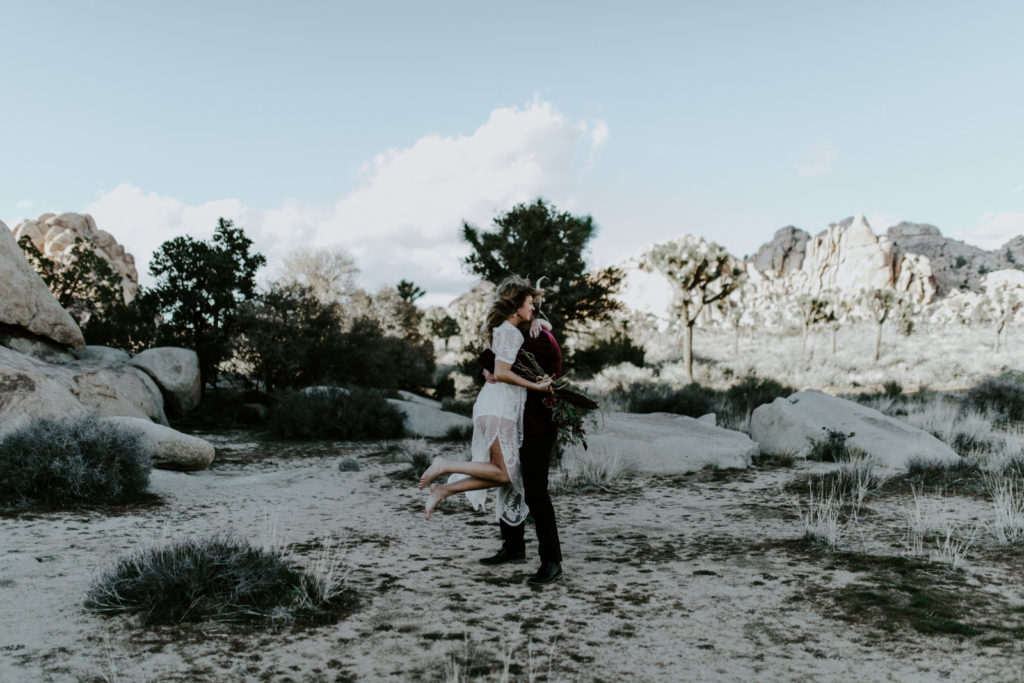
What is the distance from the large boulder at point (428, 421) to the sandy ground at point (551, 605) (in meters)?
6.99

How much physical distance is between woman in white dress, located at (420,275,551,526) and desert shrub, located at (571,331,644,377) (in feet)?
73.6

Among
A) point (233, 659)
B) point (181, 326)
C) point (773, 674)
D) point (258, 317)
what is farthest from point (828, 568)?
point (181, 326)

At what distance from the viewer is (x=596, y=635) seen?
11.8ft

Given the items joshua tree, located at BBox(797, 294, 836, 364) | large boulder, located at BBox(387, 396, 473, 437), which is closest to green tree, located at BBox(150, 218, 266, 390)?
large boulder, located at BBox(387, 396, 473, 437)

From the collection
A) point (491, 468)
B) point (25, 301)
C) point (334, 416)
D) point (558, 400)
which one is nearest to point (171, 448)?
point (334, 416)

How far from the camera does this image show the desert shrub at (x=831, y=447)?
9386mm

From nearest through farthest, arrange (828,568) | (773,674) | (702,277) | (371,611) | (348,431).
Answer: (773,674) < (371,611) < (828,568) < (348,431) < (702,277)

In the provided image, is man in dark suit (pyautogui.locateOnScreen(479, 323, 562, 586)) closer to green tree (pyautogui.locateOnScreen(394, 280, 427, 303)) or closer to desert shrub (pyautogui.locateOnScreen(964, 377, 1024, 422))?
desert shrub (pyautogui.locateOnScreen(964, 377, 1024, 422))

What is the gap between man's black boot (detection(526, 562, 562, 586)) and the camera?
176 inches

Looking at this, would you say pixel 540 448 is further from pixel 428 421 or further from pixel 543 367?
pixel 428 421

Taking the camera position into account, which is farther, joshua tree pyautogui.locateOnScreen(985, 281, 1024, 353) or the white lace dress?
joshua tree pyautogui.locateOnScreen(985, 281, 1024, 353)

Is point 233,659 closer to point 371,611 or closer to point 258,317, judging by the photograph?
point 371,611

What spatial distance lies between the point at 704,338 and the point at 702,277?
3797 centimetres

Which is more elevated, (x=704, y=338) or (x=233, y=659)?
(x=704, y=338)
